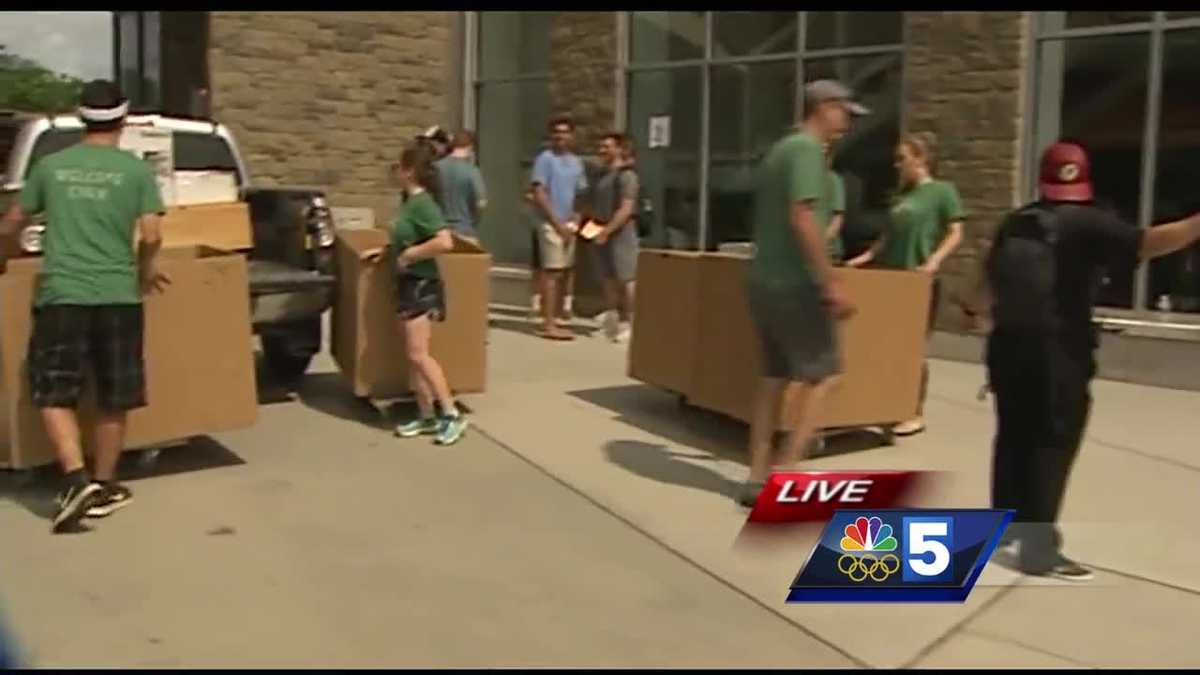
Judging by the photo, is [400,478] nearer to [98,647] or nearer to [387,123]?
[98,647]

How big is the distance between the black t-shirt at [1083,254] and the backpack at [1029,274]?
3 cm

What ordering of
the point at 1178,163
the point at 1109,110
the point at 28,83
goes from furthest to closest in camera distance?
the point at 28,83, the point at 1109,110, the point at 1178,163

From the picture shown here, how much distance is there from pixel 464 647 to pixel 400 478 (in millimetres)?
2422

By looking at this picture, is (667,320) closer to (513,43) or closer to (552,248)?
(552,248)

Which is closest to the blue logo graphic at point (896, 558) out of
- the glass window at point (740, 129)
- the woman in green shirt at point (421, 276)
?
the woman in green shirt at point (421, 276)

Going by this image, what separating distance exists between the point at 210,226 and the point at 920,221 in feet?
13.9

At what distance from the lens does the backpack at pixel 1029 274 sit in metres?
5.22

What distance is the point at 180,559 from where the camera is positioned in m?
5.46

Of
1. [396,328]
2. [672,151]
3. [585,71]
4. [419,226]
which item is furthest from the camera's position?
[585,71]

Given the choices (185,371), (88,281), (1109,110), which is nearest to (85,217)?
(88,281)

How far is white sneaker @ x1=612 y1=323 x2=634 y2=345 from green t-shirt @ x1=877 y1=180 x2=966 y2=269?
4.22 metres

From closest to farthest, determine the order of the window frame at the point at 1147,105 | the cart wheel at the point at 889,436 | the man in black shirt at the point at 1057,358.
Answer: the man in black shirt at the point at 1057,358 < the cart wheel at the point at 889,436 < the window frame at the point at 1147,105

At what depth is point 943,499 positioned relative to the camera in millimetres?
6469

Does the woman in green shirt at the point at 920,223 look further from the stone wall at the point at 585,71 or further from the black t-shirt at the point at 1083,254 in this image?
the stone wall at the point at 585,71
